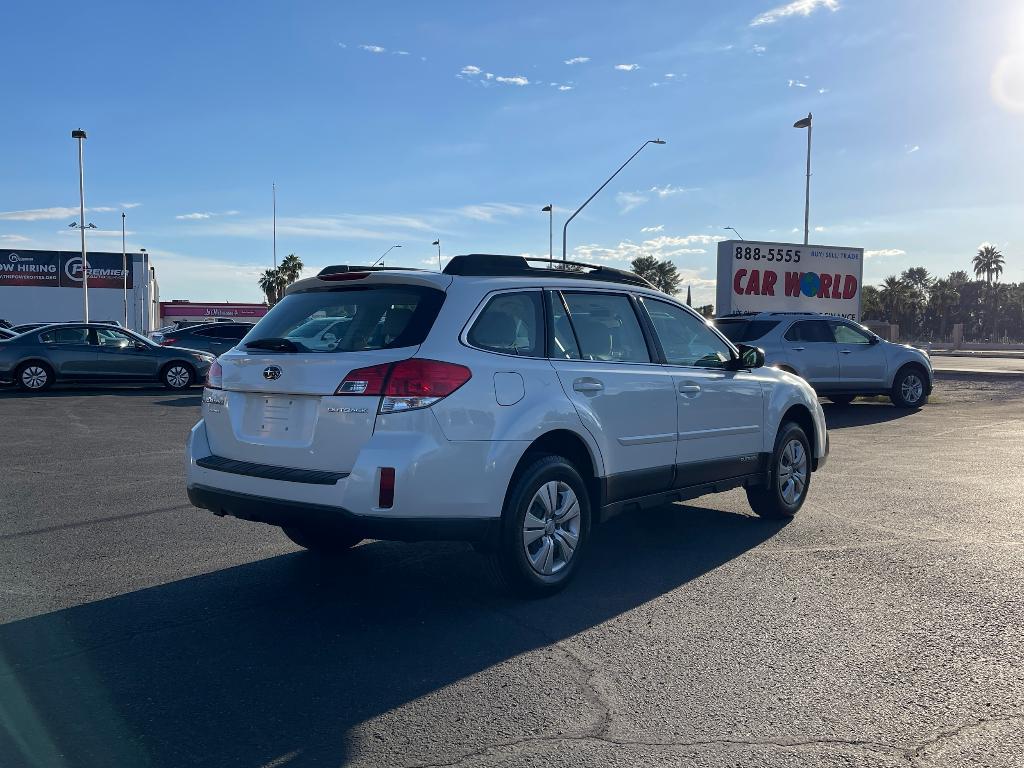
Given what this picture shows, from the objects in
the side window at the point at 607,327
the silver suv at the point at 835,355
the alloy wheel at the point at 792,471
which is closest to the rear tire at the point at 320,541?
the side window at the point at 607,327

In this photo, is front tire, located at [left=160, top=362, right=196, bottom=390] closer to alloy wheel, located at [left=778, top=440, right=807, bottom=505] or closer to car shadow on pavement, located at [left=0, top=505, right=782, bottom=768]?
car shadow on pavement, located at [left=0, top=505, right=782, bottom=768]

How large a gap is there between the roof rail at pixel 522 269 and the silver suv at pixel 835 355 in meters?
9.91

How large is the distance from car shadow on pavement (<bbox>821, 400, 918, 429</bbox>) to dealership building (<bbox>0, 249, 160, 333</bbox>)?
72537mm

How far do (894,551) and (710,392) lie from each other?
64.1 inches

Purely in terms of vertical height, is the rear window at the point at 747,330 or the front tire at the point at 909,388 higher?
the rear window at the point at 747,330

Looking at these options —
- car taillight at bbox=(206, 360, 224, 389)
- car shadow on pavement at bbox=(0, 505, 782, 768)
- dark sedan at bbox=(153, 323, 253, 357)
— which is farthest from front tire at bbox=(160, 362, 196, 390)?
car taillight at bbox=(206, 360, 224, 389)

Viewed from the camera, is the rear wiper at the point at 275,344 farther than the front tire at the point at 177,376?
No

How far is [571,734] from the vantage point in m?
3.53

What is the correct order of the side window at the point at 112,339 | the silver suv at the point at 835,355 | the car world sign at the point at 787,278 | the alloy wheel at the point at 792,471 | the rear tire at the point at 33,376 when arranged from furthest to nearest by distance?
1. the car world sign at the point at 787,278
2. the side window at the point at 112,339
3. the rear tire at the point at 33,376
4. the silver suv at the point at 835,355
5. the alloy wheel at the point at 792,471

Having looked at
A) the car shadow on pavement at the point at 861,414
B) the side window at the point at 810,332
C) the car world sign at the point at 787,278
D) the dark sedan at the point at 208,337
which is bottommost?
the car shadow on pavement at the point at 861,414

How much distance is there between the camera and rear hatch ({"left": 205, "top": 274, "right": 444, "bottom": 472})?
474cm

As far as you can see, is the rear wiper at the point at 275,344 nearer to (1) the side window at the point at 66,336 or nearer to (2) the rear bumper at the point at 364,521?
(2) the rear bumper at the point at 364,521

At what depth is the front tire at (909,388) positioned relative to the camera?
1702cm

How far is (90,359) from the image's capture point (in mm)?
20219
